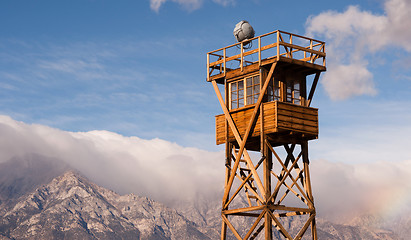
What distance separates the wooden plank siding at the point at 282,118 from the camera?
38.5 m

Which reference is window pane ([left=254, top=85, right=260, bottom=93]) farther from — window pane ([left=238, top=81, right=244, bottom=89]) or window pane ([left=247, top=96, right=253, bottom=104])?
window pane ([left=238, top=81, right=244, bottom=89])

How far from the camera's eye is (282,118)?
38.6 meters

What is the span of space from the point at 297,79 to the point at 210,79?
624 centimetres

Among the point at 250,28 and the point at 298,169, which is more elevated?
the point at 250,28

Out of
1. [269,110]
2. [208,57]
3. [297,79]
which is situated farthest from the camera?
[208,57]

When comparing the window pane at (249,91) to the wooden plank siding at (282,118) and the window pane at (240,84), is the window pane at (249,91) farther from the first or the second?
the wooden plank siding at (282,118)

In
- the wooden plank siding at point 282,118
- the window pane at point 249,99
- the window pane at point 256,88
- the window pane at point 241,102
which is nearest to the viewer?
the wooden plank siding at point 282,118

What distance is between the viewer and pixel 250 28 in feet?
143

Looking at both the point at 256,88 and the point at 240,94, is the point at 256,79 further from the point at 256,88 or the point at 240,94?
the point at 240,94

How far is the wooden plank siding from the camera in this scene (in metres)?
38.5

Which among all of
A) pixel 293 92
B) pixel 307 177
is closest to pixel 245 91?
pixel 293 92

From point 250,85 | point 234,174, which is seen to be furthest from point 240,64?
point 234,174

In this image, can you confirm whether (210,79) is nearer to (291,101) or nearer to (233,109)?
(233,109)

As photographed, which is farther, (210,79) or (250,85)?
(210,79)
